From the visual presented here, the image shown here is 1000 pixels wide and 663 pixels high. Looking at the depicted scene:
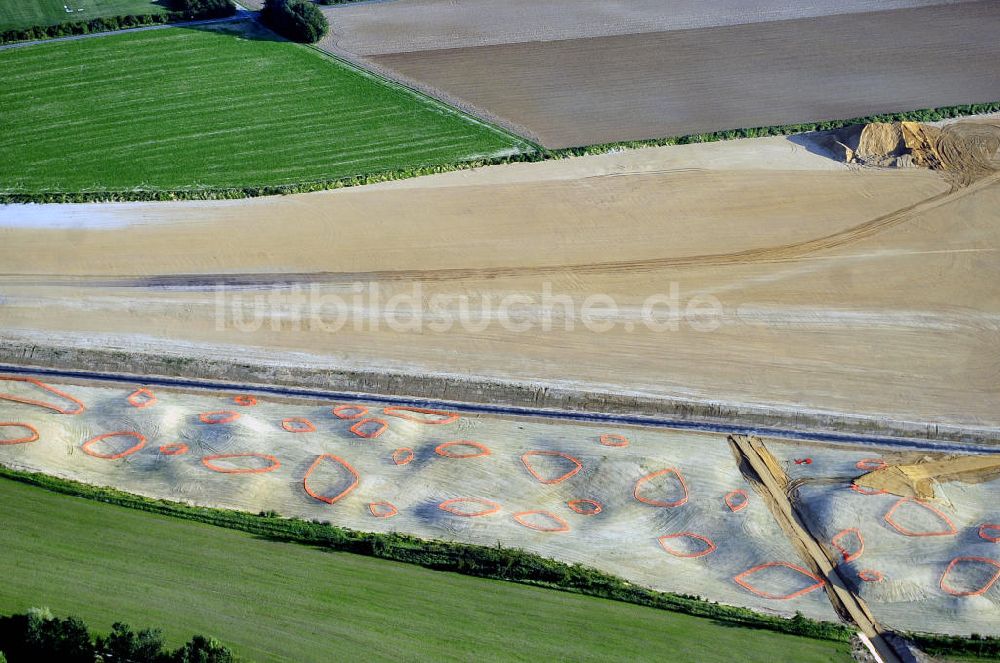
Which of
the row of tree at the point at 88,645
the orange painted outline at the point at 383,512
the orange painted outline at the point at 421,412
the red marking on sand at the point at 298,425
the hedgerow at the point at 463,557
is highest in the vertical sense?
the orange painted outline at the point at 421,412

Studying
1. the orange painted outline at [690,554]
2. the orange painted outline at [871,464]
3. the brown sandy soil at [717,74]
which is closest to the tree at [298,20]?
the brown sandy soil at [717,74]

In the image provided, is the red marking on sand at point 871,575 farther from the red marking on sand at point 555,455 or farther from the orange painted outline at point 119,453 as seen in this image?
the orange painted outline at point 119,453

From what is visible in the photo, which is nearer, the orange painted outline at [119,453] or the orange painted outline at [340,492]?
the orange painted outline at [340,492]

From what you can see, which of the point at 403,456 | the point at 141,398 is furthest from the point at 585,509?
the point at 141,398

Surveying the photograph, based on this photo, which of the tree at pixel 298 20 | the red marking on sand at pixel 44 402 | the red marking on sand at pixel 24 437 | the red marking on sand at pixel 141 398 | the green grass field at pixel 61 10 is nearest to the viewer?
the red marking on sand at pixel 24 437

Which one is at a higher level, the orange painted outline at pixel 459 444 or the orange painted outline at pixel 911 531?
the orange painted outline at pixel 459 444

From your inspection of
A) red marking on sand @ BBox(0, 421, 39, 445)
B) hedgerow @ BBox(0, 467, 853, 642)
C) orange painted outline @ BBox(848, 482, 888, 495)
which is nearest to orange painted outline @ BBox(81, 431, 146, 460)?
hedgerow @ BBox(0, 467, 853, 642)

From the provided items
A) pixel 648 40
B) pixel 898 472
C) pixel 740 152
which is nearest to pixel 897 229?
pixel 740 152
